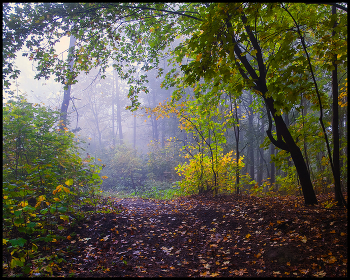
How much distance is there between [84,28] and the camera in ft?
15.5

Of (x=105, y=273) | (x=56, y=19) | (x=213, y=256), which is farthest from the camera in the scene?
(x=56, y=19)

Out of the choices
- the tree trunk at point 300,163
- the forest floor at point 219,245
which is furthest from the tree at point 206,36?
the forest floor at point 219,245

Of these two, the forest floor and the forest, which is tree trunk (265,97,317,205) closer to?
the forest

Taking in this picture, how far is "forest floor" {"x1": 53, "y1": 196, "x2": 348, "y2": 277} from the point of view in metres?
2.61

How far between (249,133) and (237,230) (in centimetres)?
1141

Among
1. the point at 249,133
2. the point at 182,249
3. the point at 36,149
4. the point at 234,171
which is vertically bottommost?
the point at 182,249

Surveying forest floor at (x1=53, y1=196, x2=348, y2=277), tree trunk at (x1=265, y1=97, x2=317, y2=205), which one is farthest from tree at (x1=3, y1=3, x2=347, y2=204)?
forest floor at (x1=53, y1=196, x2=348, y2=277)

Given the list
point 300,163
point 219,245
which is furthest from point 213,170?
point 219,245

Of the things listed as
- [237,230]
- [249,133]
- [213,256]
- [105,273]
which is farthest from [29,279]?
[249,133]

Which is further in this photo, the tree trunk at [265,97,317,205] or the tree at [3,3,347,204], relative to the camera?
the tree trunk at [265,97,317,205]

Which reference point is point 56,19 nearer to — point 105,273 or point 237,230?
point 105,273

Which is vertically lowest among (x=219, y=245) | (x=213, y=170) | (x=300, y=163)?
(x=219, y=245)

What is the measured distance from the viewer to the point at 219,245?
11.7 ft

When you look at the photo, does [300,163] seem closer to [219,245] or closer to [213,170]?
[219,245]
